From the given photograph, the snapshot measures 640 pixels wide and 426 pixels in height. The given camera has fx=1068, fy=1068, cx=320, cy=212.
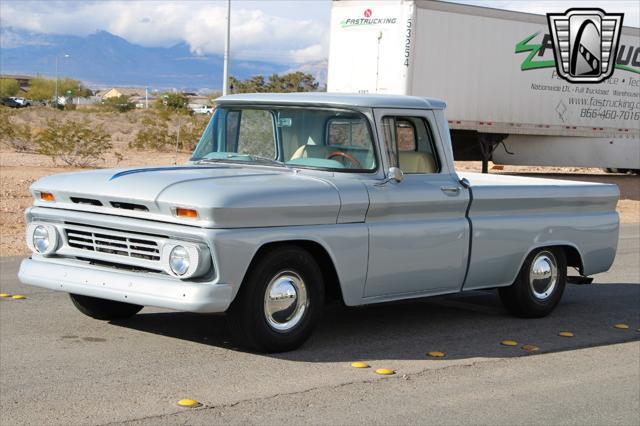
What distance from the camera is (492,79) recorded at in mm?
25562

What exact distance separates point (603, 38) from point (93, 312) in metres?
22.1

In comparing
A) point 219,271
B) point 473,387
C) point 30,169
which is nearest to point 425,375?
point 473,387

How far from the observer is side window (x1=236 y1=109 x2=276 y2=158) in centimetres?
780

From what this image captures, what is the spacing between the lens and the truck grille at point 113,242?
6.62 meters

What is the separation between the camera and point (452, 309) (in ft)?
30.0

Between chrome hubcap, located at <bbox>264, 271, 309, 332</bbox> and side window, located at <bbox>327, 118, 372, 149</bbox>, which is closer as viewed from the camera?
chrome hubcap, located at <bbox>264, 271, 309, 332</bbox>

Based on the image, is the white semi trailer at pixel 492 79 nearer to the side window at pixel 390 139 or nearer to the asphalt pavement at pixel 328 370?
the asphalt pavement at pixel 328 370

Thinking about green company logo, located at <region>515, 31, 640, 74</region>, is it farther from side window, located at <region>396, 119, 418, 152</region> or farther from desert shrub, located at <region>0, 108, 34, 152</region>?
side window, located at <region>396, 119, 418, 152</region>

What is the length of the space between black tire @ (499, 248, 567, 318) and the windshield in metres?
1.89

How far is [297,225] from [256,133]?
50.5 inches

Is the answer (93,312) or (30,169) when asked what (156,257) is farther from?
Result: (30,169)

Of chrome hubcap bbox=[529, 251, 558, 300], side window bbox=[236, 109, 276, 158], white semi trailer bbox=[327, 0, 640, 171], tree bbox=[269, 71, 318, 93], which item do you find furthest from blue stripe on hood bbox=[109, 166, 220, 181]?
tree bbox=[269, 71, 318, 93]

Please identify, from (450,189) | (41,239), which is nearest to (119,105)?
(450,189)

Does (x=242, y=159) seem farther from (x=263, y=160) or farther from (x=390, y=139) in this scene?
(x=390, y=139)
